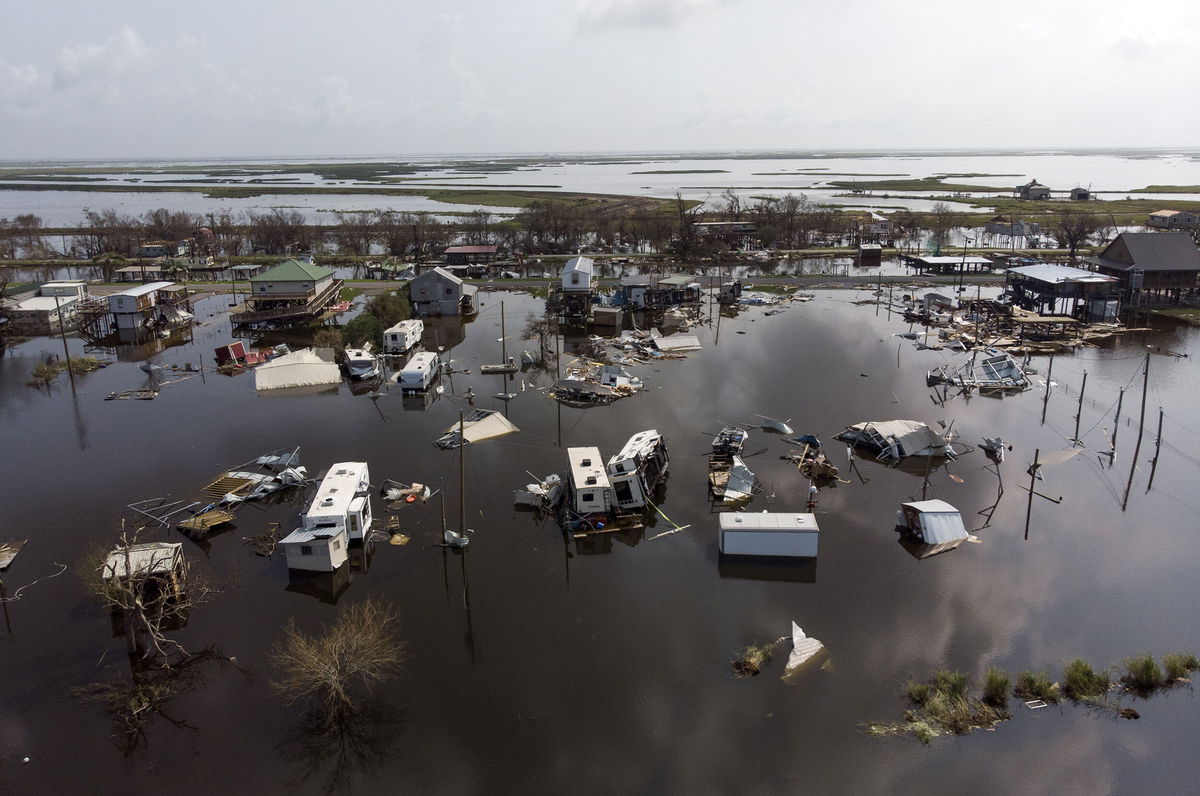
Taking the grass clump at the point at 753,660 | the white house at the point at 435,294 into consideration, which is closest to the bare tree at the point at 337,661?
the grass clump at the point at 753,660

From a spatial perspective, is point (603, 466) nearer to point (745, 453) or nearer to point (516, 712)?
point (745, 453)

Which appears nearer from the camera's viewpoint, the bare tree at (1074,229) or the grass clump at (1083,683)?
the grass clump at (1083,683)

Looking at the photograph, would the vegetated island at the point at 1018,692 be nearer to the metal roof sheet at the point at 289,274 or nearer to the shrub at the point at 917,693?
the shrub at the point at 917,693

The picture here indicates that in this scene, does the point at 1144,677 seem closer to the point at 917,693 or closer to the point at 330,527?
the point at 917,693

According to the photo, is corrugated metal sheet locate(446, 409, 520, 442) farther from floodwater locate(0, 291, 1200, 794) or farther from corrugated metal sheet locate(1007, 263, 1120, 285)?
corrugated metal sheet locate(1007, 263, 1120, 285)

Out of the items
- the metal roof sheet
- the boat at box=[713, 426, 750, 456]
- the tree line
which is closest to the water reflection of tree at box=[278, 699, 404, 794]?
the boat at box=[713, 426, 750, 456]

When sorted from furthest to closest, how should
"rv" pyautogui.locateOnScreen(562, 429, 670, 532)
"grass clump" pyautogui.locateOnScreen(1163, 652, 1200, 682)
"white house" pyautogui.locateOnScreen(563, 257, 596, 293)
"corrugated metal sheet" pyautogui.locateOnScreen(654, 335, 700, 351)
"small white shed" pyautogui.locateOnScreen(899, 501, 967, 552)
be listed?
"white house" pyautogui.locateOnScreen(563, 257, 596, 293) → "corrugated metal sheet" pyautogui.locateOnScreen(654, 335, 700, 351) → "rv" pyautogui.locateOnScreen(562, 429, 670, 532) → "small white shed" pyautogui.locateOnScreen(899, 501, 967, 552) → "grass clump" pyautogui.locateOnScreen(1163, 652, 1200, 682)
